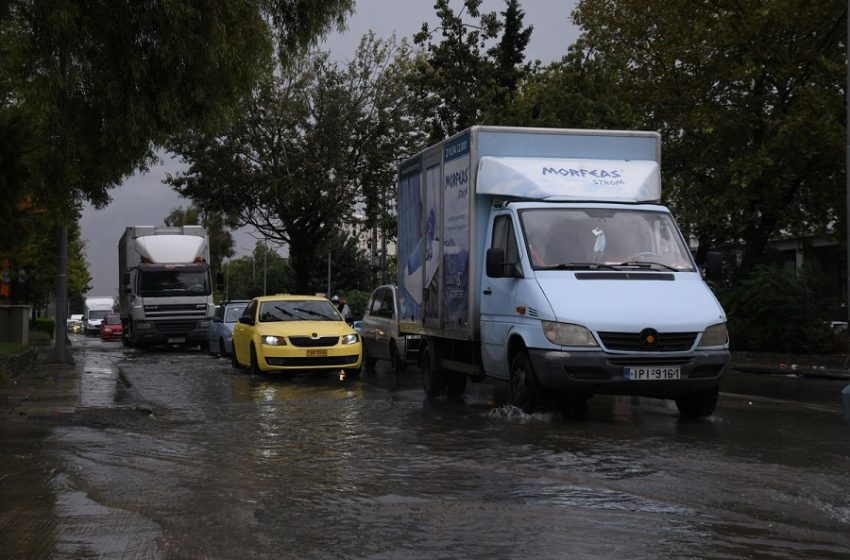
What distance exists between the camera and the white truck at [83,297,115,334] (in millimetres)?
74625

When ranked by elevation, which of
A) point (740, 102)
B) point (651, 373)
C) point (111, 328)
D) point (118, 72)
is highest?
point (740, 102)

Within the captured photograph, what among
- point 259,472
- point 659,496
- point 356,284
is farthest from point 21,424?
point 356,284

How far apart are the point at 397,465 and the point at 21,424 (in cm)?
472

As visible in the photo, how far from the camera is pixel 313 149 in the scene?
3931 centimetres

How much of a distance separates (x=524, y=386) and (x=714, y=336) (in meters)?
1.99

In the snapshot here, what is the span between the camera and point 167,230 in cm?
3534

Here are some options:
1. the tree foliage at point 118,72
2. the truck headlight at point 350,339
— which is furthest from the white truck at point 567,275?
the truck headlight at point 350,339

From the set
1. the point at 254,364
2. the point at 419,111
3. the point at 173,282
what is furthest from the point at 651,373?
the point at 419,111

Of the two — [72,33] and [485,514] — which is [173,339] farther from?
[485,514]

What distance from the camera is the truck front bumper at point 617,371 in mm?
11117

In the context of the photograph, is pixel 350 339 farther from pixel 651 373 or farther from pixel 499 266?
pixel 651 373

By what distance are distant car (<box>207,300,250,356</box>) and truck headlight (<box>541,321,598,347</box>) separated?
1718cm

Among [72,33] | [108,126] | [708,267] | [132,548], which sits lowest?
[132,548]

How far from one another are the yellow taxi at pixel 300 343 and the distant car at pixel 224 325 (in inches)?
282
